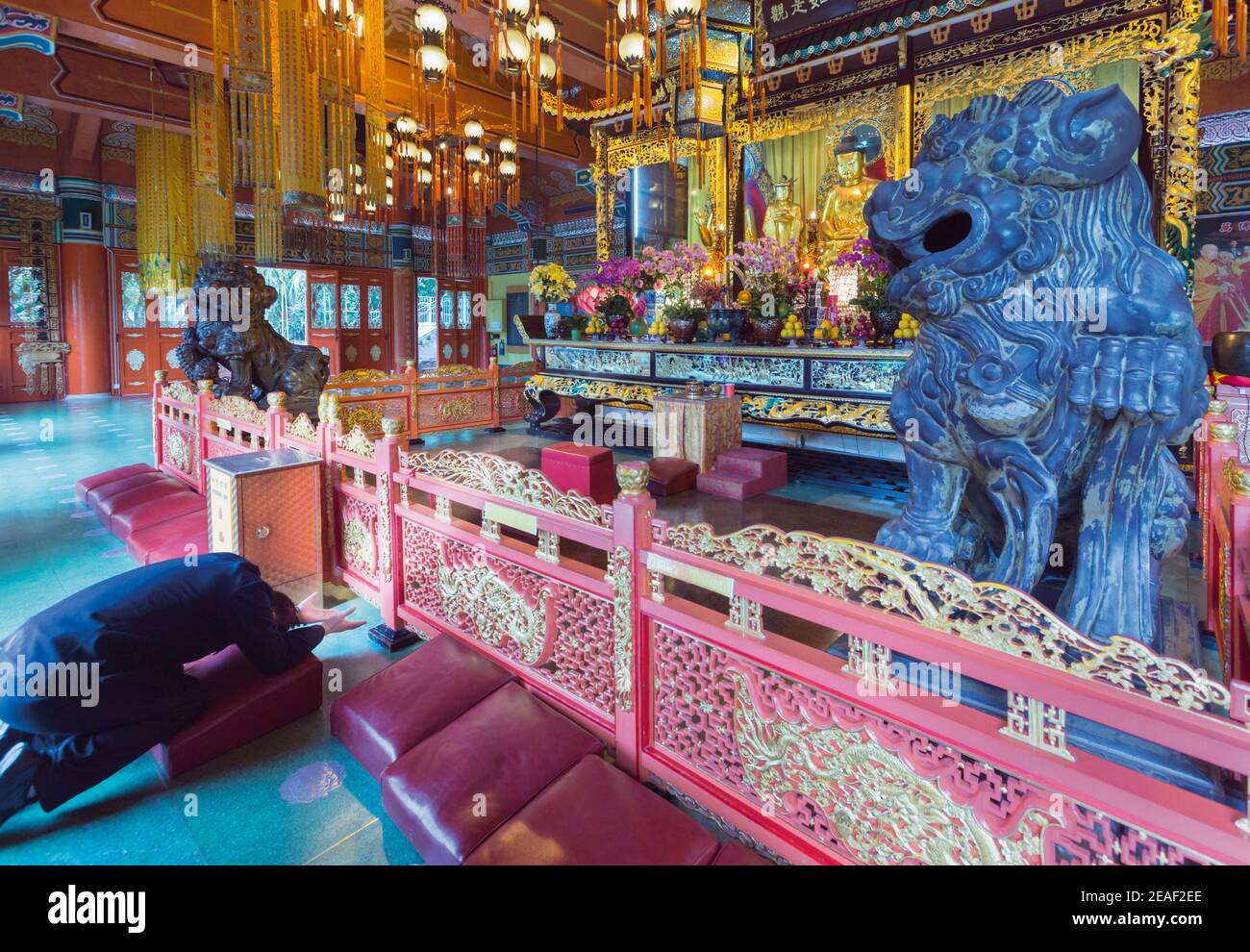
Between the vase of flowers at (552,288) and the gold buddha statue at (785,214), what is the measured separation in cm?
215

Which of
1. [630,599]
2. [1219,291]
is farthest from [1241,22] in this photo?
[630,599]

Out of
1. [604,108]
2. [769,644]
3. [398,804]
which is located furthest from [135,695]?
[604,108]

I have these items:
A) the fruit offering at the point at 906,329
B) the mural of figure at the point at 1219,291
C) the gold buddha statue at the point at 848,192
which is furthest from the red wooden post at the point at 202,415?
the mural of figure at the point at 1219,291

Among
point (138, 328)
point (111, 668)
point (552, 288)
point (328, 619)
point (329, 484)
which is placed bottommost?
point (328, 619)

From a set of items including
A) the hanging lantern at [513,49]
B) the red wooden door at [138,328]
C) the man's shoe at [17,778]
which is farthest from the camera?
the red wooden door at [138,328]

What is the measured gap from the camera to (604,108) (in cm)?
796

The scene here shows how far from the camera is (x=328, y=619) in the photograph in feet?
9.16

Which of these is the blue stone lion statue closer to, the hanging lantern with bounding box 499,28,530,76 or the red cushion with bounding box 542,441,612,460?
the red cushion with bounding box 542,441,612,460

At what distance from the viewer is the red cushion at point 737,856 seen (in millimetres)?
1475

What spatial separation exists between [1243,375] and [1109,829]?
433 cm

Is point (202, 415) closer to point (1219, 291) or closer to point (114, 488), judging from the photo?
point (114, 488)

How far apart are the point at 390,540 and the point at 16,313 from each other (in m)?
12.2

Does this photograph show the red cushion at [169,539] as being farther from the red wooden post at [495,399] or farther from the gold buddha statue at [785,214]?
the gold buddha statue at [785,214]

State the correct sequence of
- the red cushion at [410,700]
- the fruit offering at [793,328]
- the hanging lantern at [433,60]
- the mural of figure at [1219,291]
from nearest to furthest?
1. the red cushion at [410,700]
2. the hanging lantern at [433,60]
3. the fruit offering at [793,328]
4. the mural of figure at [1219,291]
